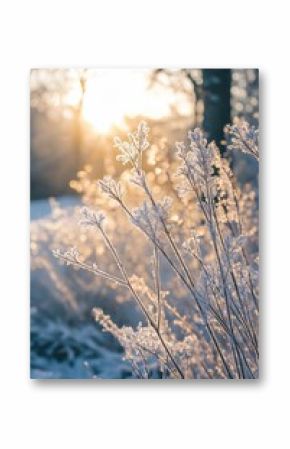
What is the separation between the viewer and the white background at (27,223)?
2531 millimetres

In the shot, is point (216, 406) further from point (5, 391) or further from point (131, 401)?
point (5, 391)

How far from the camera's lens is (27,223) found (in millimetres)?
2568

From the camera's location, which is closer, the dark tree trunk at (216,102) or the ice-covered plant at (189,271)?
the ice-covered plant at (189,271)

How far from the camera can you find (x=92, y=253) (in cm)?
267

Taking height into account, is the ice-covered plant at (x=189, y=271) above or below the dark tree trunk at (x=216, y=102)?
below

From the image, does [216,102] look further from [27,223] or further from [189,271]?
[27,223]

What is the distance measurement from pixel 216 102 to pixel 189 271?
66cm

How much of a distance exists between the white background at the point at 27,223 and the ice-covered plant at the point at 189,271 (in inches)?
3.6

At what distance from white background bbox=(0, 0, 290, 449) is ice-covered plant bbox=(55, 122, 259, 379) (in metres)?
A: 0.09

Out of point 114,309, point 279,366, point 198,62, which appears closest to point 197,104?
point 198,62

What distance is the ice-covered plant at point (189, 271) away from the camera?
2.21 metres

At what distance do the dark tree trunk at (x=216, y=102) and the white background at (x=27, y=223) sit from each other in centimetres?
5

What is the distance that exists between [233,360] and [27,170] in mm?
1073

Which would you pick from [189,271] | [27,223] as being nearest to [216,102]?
[189,271]
